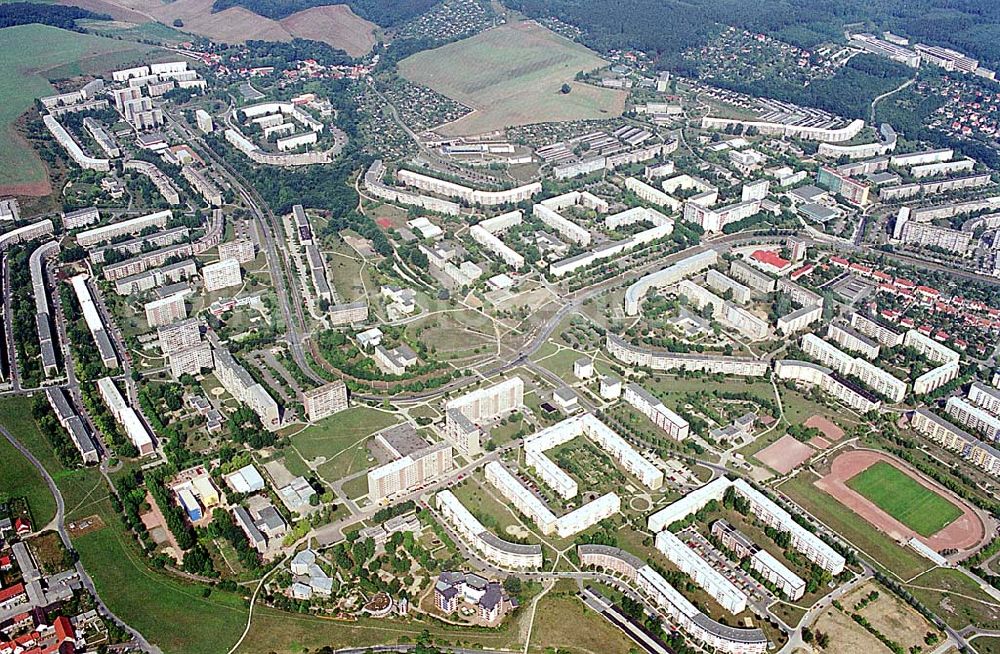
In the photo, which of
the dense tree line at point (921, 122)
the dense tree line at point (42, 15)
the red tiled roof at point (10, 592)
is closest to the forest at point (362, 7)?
the dense tree line at point (42, 15)

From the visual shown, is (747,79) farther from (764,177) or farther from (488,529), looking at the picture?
(488,529)

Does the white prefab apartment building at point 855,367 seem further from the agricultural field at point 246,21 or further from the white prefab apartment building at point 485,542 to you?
the agricultural field at point 246,21

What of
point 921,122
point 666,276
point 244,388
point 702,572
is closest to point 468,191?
point 666,276

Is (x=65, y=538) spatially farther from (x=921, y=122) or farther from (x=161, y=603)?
(x=921, y=122)

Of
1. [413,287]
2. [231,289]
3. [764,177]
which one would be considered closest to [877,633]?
[413,287]

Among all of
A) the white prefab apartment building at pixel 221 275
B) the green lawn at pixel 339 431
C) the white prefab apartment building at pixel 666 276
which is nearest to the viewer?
the green lawn at pixel 339 431
